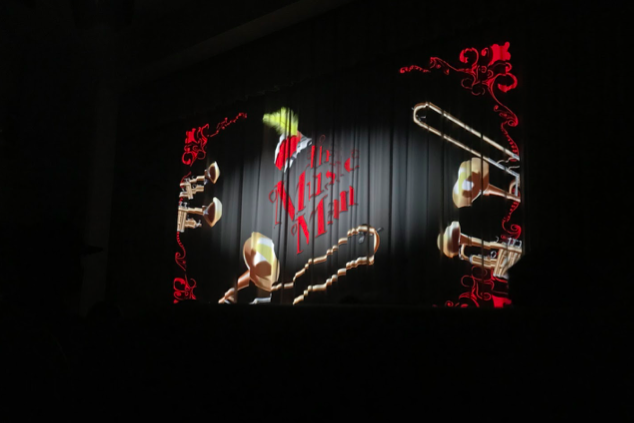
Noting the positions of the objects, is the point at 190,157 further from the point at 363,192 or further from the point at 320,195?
the point at 363,192

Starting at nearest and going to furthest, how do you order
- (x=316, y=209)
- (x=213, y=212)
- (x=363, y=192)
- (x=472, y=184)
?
(x=472, y=184)
(x=363, y=192)
(x=316, y=209)
(x=213, y=212)

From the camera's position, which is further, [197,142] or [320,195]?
[197,142]

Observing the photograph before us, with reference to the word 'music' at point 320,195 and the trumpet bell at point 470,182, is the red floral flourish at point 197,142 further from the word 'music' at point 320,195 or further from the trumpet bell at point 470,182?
the trumpet bell at point 470,182

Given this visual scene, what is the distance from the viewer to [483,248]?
8.66 feet

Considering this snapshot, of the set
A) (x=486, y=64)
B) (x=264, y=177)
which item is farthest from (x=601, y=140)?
(x=264, y=177)

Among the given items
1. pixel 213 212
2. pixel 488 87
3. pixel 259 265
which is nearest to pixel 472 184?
pixel 488 87

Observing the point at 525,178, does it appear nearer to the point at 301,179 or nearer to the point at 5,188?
the point at 301,179

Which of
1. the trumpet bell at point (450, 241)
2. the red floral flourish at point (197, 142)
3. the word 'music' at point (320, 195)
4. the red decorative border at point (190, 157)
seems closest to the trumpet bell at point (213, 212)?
the red decorative border at point (190, 157)

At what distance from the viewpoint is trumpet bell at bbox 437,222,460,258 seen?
275cm

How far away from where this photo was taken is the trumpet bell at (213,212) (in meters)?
4.00

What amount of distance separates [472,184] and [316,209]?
1103 millimetres

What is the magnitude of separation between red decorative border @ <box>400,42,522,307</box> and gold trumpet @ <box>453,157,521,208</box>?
16 centimetres

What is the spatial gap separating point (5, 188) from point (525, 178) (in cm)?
418

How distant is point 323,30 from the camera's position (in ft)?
11.4
